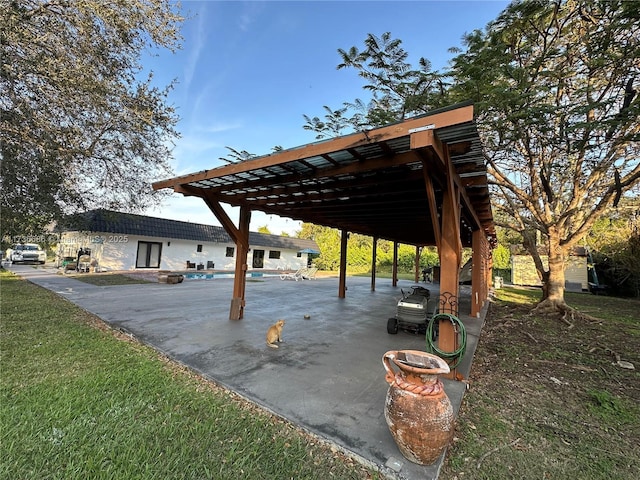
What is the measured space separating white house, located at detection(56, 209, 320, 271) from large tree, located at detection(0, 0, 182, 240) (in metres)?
6.78

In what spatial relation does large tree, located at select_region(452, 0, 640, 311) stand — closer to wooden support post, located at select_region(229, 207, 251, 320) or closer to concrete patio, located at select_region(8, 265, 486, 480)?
concrete patio, located at select_region(8, 265, 486, 480)

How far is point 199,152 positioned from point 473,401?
10872mm

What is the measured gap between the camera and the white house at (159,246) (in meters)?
15.4

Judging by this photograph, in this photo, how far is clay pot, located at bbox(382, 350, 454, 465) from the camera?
1.91m

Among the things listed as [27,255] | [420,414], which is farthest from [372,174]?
[27,255]

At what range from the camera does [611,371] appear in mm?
4004

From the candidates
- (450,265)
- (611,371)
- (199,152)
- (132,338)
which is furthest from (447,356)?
(199,152)

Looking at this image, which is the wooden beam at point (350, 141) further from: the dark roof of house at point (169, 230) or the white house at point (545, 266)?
the white house at point (545, 266)

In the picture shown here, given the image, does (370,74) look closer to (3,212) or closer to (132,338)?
(132,338)

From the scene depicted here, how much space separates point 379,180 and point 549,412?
329 centimetres

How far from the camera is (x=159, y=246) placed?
58.6 feet

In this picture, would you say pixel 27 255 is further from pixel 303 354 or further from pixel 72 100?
pixel 303 354

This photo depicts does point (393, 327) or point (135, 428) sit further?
point (393, 327)

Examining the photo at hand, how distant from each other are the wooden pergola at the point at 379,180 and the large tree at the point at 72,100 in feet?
7.05
